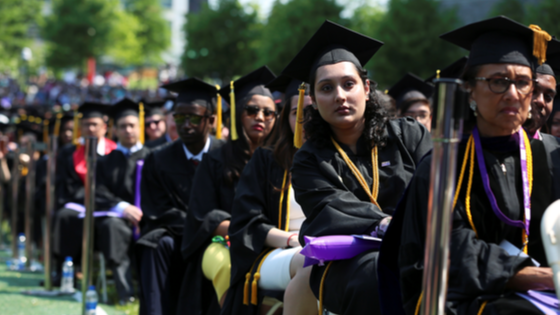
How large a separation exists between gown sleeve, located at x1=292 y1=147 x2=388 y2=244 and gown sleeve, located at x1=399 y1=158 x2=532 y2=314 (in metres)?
0.47

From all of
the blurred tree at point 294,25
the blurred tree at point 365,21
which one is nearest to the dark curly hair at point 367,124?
the blurred tree at point 365,21

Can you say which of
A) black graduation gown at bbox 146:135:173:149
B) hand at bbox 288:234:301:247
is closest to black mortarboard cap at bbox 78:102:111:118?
black graduation gown at bbox 146:135:173:149

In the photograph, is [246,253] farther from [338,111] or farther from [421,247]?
[421,247]

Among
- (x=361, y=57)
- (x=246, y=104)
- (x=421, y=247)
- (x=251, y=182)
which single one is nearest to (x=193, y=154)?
(x=246, y=104)

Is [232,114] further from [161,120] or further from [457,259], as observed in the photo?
[161,120]

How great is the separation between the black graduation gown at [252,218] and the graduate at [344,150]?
0.69 meters

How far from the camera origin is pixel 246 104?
5.05m

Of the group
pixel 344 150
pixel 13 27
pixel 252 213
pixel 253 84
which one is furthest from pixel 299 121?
pixel 13 27

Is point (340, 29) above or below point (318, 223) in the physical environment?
above

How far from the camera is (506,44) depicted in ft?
7.59

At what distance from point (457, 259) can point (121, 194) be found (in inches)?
215

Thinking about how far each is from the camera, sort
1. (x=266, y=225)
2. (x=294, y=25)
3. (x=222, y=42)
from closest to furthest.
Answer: (x=266, y=225), (x=294, y=25), (x=222, y=42)

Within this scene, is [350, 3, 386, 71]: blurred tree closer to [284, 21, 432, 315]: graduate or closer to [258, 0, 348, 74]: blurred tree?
[258, 0, 348, 74]: blurred tree

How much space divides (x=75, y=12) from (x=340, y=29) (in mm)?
43754
